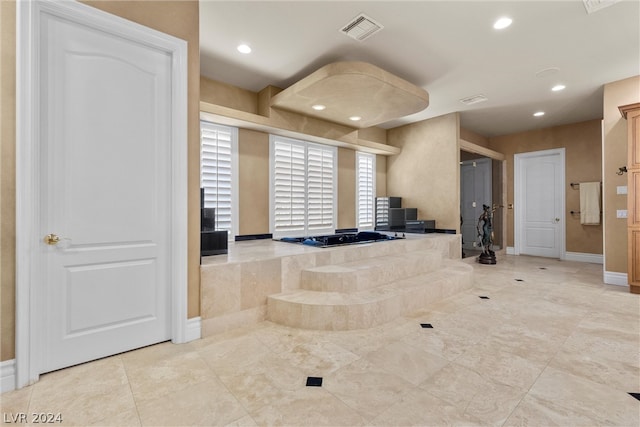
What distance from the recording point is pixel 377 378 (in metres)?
1.83

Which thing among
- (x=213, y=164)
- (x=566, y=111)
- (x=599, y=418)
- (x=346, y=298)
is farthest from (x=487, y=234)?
(x=213, y=164)

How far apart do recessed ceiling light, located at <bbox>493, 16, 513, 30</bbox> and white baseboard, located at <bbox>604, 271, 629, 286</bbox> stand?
3804 mm

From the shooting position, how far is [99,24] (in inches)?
78.7

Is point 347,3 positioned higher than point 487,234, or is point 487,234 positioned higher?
point 347,3

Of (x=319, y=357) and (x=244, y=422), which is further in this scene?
(x=319, y=357)

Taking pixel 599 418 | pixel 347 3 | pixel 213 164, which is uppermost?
pixel 347 3

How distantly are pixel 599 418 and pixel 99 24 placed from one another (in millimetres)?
3827

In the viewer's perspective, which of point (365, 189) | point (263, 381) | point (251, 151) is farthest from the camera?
point (365, 189)

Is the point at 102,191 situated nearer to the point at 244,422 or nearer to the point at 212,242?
the point at 212,242

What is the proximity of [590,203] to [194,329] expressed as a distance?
7.20 m

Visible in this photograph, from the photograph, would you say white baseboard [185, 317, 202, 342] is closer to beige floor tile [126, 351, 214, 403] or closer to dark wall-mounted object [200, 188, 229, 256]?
beige floor tile [126, 351, 214, 403]

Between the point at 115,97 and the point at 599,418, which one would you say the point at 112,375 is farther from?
the point at 599,418

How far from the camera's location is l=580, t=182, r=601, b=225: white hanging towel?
5547mm
